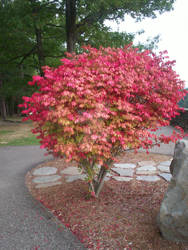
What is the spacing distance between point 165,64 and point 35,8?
9099 millimetres

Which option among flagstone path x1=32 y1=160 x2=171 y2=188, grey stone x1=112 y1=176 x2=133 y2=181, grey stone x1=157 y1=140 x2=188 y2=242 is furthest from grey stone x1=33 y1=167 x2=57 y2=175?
grey stone x1=157 y1=140 x2=188 y2=242

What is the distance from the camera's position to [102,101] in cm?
279

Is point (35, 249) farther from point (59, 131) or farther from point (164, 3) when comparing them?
point (164, 3)

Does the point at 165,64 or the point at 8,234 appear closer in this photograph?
the point at 8,234

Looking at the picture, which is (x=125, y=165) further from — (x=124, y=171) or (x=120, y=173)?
(x=120, y=173)

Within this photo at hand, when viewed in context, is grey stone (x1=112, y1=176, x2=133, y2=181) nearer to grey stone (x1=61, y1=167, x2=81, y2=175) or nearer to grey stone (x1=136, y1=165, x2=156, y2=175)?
grey stone (x1=136, y1=165, x2=156, y2=175)

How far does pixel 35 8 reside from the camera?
1013cm

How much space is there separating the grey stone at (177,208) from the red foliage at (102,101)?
779mm

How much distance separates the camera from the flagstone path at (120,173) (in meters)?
4.42

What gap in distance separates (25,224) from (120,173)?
242cm

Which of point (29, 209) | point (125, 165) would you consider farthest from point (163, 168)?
point (29, 209)

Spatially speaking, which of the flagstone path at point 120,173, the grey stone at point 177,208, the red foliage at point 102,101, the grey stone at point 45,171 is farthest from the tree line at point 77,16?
the grey stone at point 177,208

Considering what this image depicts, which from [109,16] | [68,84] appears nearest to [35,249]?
[68,84]

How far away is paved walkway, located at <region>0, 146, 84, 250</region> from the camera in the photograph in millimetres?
2514
